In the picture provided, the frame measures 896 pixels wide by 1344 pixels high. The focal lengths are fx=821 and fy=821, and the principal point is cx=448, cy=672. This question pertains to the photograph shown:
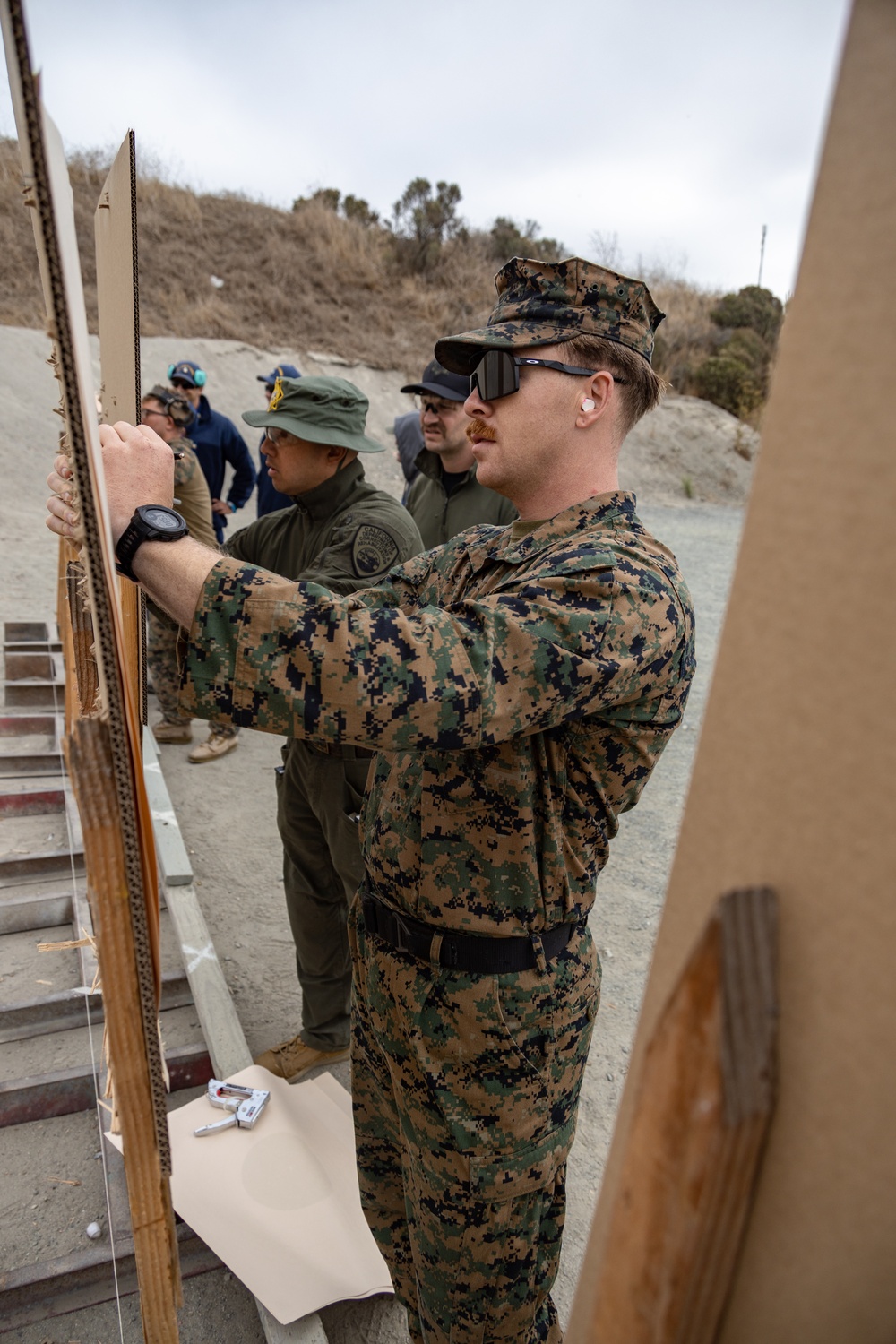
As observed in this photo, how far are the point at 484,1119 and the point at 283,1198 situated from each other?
1161mm

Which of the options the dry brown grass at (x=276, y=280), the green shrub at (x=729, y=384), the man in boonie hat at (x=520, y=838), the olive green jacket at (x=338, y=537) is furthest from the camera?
the green shrub at (x=729, y=384)

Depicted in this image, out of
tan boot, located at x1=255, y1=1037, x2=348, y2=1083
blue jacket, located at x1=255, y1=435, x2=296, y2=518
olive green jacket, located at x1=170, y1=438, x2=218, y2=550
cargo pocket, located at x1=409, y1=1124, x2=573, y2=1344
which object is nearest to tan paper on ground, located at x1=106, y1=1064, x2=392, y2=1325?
tan boot, located at x1=255, y1=1037, x2=348, y2=1083

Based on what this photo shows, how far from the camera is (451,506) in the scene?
432 cm

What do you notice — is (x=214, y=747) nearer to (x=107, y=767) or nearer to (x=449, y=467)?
(x=449, y=467)

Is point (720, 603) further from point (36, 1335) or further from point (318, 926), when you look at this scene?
point (36, 1335)

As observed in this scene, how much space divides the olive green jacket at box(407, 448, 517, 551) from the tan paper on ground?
8.77 feet

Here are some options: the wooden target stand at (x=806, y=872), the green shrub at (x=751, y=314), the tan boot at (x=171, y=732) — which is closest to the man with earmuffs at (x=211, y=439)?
the tan boot at (x=171, y=732)

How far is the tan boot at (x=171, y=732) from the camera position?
5.80m

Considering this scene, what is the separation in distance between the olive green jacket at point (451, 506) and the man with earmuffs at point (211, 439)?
307 centimetres

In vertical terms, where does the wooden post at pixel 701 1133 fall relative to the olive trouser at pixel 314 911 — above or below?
above

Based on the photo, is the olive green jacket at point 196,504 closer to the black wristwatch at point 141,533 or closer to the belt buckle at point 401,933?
the belt buckle at point 401,933

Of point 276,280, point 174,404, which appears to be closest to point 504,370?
point 174,404

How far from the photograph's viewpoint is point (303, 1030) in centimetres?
297

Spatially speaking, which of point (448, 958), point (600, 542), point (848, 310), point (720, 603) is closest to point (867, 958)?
point (848, 310)
